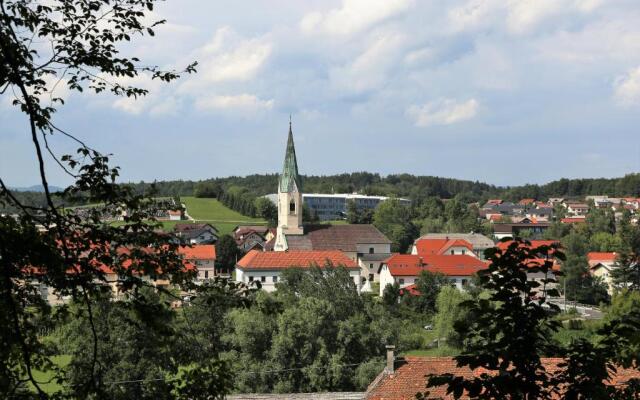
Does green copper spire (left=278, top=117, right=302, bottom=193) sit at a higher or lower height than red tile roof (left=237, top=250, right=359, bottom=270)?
higher

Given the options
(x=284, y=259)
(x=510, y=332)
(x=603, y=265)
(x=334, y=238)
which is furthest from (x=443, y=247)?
(x=510, y=332)

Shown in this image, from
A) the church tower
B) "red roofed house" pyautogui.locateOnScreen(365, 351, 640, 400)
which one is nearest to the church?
the church tower

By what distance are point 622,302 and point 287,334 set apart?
22.2 m

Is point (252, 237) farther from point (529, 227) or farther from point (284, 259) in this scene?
point (529, 227)

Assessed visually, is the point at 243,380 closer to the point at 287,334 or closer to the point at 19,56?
the point at 287,334

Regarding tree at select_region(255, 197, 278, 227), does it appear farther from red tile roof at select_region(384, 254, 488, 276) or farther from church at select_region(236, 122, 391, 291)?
red tile roof at select_region(384, 254, 488, 276)

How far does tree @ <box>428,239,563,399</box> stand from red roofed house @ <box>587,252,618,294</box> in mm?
71406

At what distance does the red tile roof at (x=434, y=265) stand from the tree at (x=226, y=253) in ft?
70.3

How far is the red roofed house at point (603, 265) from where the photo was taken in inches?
2992

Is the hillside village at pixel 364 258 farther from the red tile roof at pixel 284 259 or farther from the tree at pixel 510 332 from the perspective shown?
the tree at pixel 510 332

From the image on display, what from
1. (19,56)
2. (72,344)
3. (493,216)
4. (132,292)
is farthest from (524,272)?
(493,216)

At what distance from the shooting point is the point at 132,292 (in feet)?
24.8

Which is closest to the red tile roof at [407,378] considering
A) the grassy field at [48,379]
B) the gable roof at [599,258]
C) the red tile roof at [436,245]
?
the grassy field at [48,379]

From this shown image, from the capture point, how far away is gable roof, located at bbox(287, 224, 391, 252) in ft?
272
